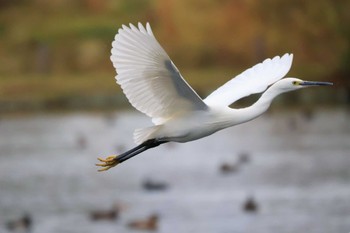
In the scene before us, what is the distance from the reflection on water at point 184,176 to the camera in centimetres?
1394

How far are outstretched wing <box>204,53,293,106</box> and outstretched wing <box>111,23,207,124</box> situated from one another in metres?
0.42

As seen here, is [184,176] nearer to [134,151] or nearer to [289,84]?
[134,151]

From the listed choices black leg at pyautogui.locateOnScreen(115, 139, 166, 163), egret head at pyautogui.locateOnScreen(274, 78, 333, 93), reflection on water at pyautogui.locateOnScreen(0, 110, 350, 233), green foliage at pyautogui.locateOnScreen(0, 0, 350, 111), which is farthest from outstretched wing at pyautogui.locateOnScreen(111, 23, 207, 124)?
green foliage at pyautogui.locateOnScreen(0, 0, 350, 111)

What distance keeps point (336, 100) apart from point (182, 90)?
1752 cm

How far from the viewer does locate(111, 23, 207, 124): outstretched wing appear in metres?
5.61

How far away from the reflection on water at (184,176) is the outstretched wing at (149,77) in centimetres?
681

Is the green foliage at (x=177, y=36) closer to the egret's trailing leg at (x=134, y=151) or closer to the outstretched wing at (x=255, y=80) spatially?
the outstretched wing at (x=255, y=80)

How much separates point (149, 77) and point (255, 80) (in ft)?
3.02

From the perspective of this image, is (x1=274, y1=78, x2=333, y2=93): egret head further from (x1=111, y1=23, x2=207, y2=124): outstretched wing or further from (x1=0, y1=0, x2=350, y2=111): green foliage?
(x1=0, y1=0, x2=350, y2=111): green foliage

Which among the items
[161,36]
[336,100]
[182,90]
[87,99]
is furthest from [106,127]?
[182,90]

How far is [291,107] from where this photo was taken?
23.1m

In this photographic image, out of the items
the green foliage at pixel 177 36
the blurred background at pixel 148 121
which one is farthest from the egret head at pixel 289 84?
the green foliage at pixel 177 36

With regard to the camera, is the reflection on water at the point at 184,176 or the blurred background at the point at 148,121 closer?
the reflection on water at the point at 184,176

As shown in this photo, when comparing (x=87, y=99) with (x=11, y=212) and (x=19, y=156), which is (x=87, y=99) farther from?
(x=11, y=212)
